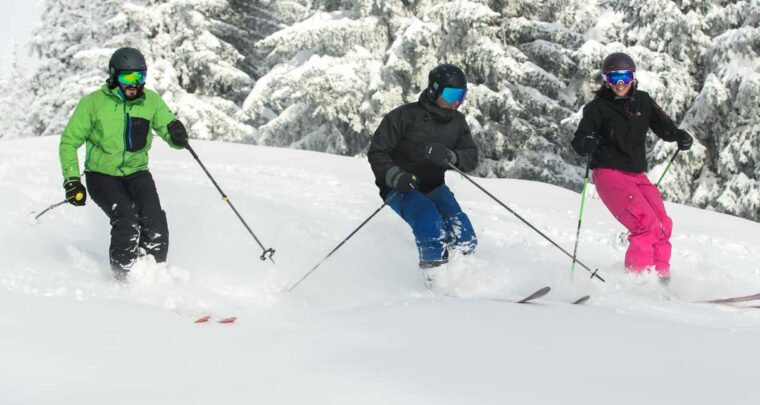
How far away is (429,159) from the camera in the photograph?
5855 mm

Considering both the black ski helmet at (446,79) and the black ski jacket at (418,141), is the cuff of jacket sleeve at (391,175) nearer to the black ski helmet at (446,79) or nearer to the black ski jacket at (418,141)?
the black ski jacket at (418,141)

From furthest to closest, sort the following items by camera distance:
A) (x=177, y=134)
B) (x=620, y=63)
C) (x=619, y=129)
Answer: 1. (x=619, y=129)
2. (x=620, y=63)
3. (x=177, y=134)

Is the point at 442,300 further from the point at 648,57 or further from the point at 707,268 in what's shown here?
the point at 648,57

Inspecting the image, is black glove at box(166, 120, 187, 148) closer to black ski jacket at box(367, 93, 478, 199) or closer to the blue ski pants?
black ski jacket at box(367, 93, 478, 199)

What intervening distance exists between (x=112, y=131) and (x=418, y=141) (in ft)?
7.63

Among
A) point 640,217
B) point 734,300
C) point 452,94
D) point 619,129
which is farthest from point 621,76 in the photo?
point 734,300

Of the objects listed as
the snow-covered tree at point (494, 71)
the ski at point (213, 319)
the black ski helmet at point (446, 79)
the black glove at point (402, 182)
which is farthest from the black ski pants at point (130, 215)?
the snow-covered tree at point (494, 71)

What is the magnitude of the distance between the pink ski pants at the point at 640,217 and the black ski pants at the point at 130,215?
3655 millimetres

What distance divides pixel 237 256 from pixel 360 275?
1.21m

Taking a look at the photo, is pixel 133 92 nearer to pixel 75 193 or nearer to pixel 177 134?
pixel 177 134

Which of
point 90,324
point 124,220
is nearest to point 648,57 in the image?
point 124,220

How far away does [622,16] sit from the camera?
58.9 ft

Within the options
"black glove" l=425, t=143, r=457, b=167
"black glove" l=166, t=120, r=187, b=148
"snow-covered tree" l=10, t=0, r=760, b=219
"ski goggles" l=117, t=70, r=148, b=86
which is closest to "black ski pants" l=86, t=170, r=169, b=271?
"black glove" l=166, t=120, r=187, b=148

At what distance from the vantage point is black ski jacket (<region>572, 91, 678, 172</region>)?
246 inches
